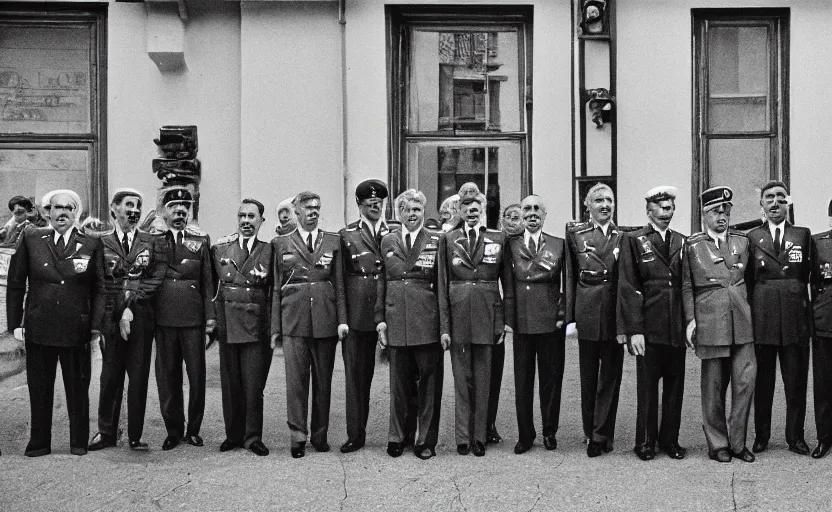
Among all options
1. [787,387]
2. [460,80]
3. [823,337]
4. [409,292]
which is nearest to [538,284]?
[409,292]

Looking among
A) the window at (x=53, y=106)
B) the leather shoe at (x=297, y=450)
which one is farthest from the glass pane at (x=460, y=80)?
the leather shoe at (x=297, y=450)

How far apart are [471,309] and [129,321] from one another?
2.37 meters

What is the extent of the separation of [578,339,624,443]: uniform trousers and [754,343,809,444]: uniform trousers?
0.96 metres

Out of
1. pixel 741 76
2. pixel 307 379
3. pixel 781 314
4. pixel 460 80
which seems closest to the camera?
pixel 781 314

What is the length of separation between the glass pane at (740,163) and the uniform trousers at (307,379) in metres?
4.79

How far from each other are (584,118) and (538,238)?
295 cm

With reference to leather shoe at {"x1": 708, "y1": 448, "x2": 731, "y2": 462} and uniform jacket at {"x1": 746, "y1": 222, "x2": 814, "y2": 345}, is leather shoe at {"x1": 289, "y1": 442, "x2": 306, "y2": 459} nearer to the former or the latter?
leather shoe at {"x1": 708, "y1": 448, "x2": 731, "y2": 462}

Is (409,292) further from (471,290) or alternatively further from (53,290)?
(53,290)

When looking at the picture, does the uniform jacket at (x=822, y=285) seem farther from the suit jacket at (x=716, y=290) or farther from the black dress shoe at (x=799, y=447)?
the black dress shoe at (x=799, y=447)

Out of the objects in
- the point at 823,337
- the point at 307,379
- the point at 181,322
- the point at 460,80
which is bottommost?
the point at 307,379

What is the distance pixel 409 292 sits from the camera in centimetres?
740

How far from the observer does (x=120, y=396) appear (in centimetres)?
761

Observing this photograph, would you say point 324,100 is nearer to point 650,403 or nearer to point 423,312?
point 423,312

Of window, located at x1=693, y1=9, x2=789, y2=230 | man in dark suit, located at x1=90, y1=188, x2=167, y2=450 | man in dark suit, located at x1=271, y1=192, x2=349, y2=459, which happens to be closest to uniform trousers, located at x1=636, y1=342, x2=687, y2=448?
man in dark suit, located at x1=271, y1=192, x2=349, y2=459
